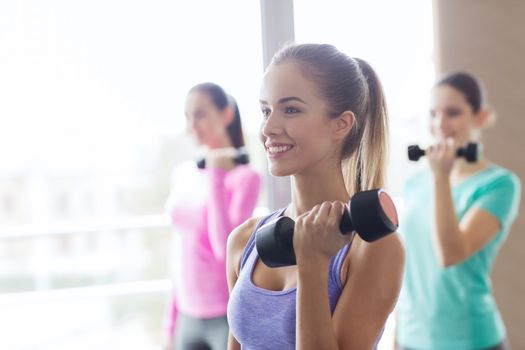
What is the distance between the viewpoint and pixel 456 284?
169 centimetres

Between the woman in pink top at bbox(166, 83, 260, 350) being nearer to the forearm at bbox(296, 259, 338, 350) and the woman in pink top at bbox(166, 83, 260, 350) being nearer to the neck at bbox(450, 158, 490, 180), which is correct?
the neck at bbox(450, 158, 490, 180)

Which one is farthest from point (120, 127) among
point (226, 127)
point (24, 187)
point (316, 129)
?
point (24, 187)

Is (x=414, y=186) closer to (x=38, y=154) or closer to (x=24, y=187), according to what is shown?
(x=38, y=154)

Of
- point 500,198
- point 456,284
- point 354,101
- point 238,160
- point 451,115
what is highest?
point 354,101

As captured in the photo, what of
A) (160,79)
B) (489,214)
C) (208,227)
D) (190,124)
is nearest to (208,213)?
(208,227)

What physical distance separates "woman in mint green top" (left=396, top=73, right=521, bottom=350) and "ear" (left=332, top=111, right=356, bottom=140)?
79 cm

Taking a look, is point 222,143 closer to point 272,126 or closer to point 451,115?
point 451,115

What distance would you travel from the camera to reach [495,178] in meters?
1.72

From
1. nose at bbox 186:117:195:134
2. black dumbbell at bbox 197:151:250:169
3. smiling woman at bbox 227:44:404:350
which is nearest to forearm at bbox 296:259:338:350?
smiling woman at bbox 227:44:404:350

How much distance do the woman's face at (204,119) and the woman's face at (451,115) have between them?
703mm

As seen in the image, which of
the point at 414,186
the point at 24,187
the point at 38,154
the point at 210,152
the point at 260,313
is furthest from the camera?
the point at 24,187

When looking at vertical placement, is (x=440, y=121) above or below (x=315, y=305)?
above

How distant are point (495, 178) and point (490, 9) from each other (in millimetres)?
920

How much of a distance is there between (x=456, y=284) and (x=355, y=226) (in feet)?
3.37
